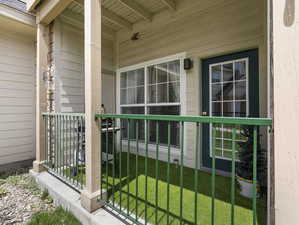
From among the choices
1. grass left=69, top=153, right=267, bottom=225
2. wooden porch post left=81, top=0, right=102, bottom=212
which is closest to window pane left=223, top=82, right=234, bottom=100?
grass left=69, top=153, right=267, bottom=225

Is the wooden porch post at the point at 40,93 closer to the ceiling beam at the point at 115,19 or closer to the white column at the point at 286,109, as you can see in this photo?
the ceiling beam at the point at 115,19

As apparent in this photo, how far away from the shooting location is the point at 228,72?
2719 mm

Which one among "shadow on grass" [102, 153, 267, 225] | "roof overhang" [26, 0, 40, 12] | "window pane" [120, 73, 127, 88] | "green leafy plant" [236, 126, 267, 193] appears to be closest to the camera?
"shadow on grass" [102, 153, 267, 225]

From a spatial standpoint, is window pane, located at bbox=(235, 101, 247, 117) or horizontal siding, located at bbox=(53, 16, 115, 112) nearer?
window pane, located at bbox=(235, 101, 247, 117)

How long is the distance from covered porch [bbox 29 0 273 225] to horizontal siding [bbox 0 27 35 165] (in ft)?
2.89

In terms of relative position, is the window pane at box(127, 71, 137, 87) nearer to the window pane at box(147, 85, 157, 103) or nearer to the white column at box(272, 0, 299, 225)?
the window pane at box(147, 85, 157, 103)

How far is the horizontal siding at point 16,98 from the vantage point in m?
3.13

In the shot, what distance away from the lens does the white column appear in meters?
0.74

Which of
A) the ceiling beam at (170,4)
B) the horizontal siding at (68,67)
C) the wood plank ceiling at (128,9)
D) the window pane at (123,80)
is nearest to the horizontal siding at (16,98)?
the horizontal siding at (68,67)

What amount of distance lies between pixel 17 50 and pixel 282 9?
437cm

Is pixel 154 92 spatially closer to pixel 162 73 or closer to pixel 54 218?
pixel 162 73

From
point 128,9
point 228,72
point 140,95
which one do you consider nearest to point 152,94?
point 140,95

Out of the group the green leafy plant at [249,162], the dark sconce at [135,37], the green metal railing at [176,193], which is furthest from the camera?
the dark sconce at [135,37]

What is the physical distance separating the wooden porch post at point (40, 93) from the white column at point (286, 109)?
10.6 feet
